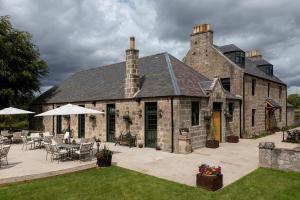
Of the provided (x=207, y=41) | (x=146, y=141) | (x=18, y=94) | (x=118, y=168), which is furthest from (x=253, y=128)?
(x=18, y=94)

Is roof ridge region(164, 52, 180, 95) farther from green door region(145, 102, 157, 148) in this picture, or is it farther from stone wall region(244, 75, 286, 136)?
stone wall region(244, 75, 286, 136)

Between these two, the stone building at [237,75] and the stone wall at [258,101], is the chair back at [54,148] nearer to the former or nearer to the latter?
the stone building at [237,75]

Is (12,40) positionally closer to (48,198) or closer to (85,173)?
(85,173)

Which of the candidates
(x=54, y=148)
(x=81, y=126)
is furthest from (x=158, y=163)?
(x=81, y=126)

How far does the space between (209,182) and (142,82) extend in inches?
445

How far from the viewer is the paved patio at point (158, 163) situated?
990 centimetres

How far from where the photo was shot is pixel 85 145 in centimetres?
1208

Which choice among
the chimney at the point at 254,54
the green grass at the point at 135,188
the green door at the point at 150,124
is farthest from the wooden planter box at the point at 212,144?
the chimney at the point at 254,54

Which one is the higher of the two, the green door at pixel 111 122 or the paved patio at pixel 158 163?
the green door at pixel 111 122

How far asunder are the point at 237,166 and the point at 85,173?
6942 mm

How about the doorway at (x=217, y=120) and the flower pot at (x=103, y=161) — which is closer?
the flower pot at (x=103, y=161)

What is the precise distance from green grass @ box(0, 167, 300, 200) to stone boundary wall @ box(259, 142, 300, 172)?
0.52m

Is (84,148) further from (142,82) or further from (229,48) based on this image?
(229,48)

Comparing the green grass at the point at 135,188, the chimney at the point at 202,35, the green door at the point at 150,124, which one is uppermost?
the chimney at the point at 202,35
